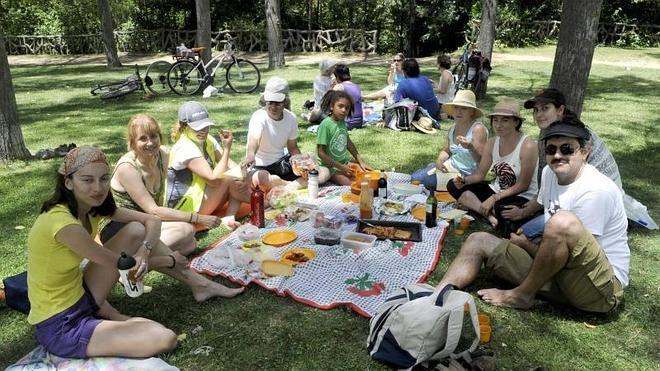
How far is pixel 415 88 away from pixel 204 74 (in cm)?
588

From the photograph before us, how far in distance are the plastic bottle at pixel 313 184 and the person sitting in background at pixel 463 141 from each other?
131 cm

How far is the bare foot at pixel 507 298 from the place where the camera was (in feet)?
10.5

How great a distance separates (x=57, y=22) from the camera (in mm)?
25797

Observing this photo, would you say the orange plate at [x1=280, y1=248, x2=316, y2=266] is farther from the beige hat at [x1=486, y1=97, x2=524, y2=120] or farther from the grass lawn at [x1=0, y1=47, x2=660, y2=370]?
the beige hat at [x1=486, y1=97, x2=524, y2=120]

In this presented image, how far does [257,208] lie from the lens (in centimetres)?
450

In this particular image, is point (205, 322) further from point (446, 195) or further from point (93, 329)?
point (446, 195)

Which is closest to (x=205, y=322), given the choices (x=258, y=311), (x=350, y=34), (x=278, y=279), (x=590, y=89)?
(x=258, y=311)

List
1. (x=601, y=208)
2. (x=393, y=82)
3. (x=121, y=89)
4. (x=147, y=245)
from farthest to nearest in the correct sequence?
(x=121, y=89), (x=393, y=82), (x=147, y=245), (x=601, y=208)

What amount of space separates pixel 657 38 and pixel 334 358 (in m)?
24.9

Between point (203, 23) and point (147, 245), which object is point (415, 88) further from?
point (203, 23)

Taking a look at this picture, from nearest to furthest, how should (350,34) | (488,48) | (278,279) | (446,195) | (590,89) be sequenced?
(278,279), (446,195), (488,48), (590,89), (350,34)

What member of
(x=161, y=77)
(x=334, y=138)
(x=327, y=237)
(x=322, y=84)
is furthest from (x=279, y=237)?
(x=161, y=77)

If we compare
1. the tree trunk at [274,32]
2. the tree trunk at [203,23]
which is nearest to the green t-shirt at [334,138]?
the tree trunk at [203,23]

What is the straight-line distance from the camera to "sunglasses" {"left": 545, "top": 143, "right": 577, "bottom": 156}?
9.51 ft
